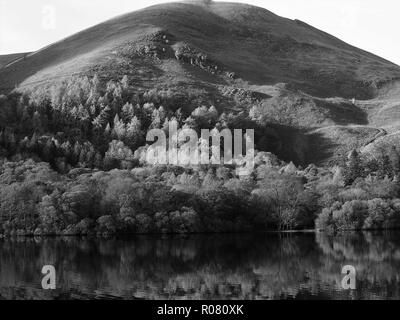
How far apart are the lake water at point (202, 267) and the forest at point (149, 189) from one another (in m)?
9.24

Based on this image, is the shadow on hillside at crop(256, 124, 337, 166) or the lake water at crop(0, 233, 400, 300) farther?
the shadow on hillside at crop(256, 124, 337, 166)

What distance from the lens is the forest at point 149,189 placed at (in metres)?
112

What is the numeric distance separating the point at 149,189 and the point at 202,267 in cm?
4798

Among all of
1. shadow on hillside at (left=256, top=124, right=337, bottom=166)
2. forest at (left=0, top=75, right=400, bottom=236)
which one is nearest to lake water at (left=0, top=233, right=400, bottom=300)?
forest at (left=0, top=75, right=400, bottom=236)

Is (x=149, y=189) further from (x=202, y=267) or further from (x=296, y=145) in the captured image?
(x=296, y=145)

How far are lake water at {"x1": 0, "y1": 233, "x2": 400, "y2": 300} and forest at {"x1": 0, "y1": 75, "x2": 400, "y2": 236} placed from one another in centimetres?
924

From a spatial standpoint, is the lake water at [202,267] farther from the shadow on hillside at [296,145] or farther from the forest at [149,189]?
the shadow on hillside at [296,145]

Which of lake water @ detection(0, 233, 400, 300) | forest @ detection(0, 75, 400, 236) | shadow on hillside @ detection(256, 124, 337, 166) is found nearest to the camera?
lake water @ detection(0, 233, 400, 300)

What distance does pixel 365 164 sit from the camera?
502 feet

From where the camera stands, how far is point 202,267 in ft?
230

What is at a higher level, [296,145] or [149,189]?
[296,145]

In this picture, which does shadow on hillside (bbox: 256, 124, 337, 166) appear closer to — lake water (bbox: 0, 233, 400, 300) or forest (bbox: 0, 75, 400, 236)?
forest (bbox: 0, 75, 400, 236)

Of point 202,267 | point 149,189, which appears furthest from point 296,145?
point 202,267

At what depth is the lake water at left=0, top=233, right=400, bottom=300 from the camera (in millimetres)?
54816
